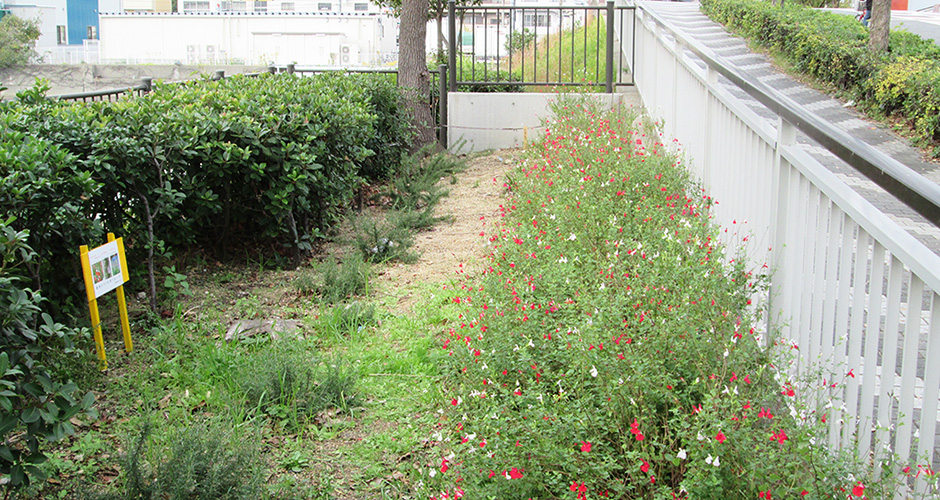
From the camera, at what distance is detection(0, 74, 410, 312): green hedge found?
4.16 m

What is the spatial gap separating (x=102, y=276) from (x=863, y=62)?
11692 mm

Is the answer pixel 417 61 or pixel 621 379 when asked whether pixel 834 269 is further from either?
pixel 417 61

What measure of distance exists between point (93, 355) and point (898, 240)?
12.6 feet

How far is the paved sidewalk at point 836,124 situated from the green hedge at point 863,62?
0.31 metres

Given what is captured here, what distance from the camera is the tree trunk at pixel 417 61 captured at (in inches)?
464

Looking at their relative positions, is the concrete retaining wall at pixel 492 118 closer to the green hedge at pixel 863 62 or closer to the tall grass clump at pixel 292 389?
the green hedge at pixel 863 62

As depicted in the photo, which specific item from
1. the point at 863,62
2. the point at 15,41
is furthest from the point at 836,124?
the point at 15,41

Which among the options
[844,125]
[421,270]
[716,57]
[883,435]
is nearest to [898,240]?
[883,435]

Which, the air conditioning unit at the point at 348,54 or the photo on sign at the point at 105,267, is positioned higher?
the air conditioning unit at the point at 348,54

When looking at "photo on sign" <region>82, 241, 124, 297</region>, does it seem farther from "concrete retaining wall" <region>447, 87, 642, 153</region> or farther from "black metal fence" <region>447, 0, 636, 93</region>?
"concrete retaining wall" <region>447, 87, 642, 153</region>

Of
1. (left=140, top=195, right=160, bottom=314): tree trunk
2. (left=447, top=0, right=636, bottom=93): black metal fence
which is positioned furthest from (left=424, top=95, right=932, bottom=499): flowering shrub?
(left=447, top=0, right=636, bottom=93): black metal fence

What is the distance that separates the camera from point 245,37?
66.4 meters

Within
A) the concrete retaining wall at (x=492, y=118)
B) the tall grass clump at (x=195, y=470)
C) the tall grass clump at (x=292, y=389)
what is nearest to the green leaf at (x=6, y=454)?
the tall grass clump at (x=195, y=470)

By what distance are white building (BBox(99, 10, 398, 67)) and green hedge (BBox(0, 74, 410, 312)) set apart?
56500 millimetres
